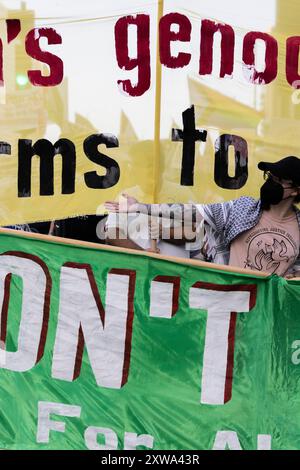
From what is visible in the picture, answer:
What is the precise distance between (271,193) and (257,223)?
0.19 metres

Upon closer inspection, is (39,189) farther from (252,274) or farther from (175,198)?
(252,274)

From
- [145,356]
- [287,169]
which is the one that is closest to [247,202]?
[287,169]

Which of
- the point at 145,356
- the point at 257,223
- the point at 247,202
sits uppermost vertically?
the point at 247,202

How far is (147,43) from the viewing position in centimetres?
604

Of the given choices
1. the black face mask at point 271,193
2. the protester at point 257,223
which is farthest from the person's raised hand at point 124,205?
the black face mask at point 271,193

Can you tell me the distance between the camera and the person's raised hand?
5.95 m

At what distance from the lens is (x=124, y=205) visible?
596cm

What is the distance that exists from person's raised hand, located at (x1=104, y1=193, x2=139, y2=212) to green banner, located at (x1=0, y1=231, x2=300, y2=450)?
50cm

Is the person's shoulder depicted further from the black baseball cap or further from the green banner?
the green banner

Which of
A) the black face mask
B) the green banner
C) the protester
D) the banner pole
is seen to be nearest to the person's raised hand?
the protester

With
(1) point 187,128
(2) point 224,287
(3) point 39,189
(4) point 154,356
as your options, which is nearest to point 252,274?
(2) point 224,287

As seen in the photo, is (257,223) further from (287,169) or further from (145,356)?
(145,356)

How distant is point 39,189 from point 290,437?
6.57ft

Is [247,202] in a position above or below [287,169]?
below
